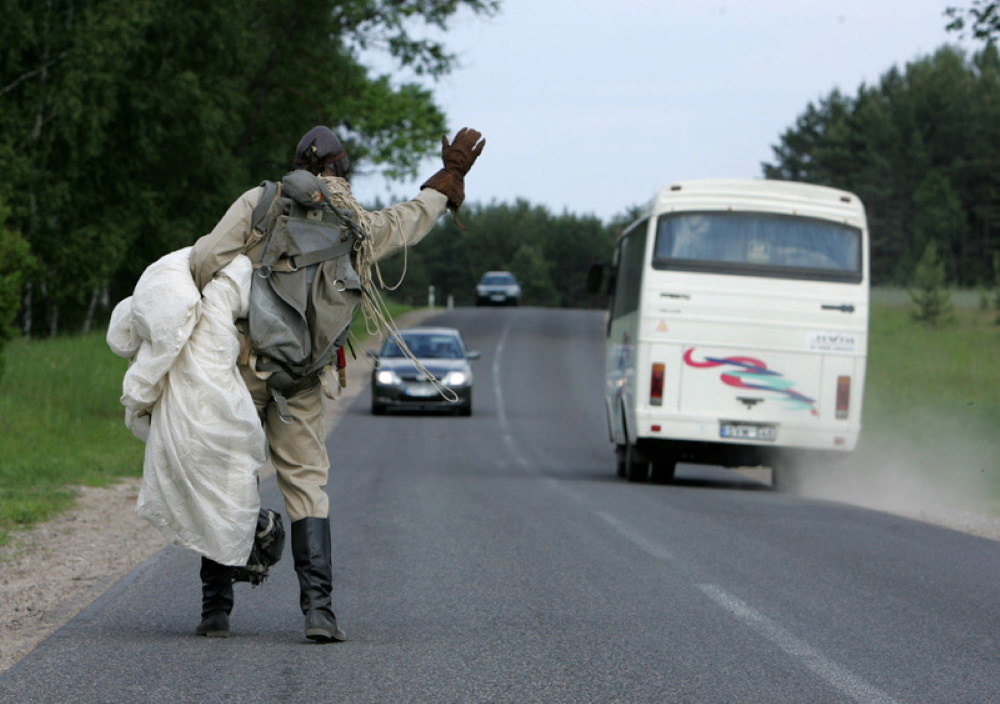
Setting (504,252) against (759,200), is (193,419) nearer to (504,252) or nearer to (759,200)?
(759,200)

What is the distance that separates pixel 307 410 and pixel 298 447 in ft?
0.53

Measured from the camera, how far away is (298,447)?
19.9 ft

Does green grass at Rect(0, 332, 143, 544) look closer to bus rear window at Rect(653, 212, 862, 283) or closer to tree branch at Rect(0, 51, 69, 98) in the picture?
tree branch at Rect(0, 51, 69, 98)

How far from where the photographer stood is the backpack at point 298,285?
592 cm

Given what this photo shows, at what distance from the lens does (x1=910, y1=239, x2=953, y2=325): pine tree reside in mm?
54188

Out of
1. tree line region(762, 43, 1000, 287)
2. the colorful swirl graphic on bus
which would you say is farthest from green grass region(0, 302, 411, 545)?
tree line region(762, 43, 1000, 287)

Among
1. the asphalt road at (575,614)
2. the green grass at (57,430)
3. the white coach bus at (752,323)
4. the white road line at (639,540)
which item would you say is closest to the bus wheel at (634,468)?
the white coach bus at (752,323)

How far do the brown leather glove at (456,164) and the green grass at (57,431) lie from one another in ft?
5.26

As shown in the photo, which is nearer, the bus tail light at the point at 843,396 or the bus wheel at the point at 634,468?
the bus tail light at the point at 843,396

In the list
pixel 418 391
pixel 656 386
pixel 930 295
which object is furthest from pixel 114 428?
pixel 930 295

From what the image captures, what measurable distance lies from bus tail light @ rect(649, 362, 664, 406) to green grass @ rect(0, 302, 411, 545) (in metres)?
4.91

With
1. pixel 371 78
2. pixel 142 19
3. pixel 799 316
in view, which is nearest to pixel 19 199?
pixel 142 19

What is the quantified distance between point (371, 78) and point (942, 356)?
19.5 m

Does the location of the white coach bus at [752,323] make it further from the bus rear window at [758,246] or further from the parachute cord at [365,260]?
the parachute cord at [365,260]
